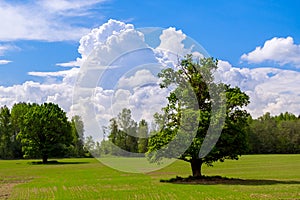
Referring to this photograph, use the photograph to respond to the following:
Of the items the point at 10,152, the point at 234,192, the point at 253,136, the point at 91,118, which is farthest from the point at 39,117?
the point at 253,136

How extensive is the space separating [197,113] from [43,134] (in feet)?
217

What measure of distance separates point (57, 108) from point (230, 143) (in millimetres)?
72309

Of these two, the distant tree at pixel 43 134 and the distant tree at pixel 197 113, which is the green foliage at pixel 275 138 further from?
the distant tree at pixel 197 113

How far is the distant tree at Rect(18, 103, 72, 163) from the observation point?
9744cm

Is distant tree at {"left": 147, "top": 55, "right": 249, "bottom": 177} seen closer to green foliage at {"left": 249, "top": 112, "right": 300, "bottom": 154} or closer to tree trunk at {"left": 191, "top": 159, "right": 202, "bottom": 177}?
tree trunk at {"left": 191, "top": 159, "right": 202, "bottom": 177}

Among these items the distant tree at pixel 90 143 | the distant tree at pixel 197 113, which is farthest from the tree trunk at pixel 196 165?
the distant tree at pixel 90 143

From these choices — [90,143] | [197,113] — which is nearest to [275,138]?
[90,143]

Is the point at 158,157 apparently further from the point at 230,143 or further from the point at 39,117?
the point at 39,117

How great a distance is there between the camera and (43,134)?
328 ft

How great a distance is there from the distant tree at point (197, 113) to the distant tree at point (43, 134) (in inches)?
2368

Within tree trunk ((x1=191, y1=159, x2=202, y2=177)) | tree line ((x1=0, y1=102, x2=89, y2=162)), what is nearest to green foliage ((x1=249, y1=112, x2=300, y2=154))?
tree line ((x1=0, y1=102, x2=89, y2=162))

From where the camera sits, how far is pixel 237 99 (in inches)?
1606

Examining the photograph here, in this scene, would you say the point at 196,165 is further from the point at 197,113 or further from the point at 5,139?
the point at 5,139

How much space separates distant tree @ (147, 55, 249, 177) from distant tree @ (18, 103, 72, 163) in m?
60.1
